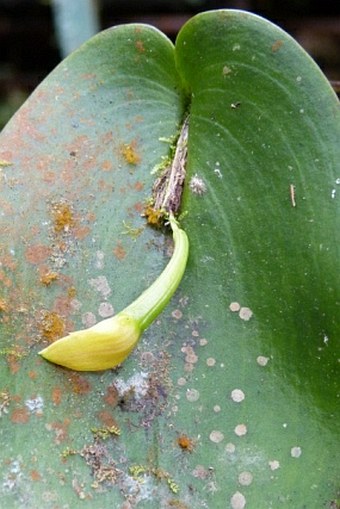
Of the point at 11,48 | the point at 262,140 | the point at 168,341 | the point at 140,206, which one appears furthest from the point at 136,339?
the point at 11,48

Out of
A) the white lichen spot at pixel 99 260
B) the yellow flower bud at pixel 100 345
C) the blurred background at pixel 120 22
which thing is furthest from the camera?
the blurred background at pixel 120 22

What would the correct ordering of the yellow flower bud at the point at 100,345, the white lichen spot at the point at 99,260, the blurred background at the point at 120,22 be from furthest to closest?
the blurred background at the point at 120,22, the white lichen spot at the point at 99,260, the yellow flower bud at the point at 100,345

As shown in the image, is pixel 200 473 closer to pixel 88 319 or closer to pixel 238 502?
pixel 238 502

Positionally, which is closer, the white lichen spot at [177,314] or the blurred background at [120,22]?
the white lichen spot at [177,314]

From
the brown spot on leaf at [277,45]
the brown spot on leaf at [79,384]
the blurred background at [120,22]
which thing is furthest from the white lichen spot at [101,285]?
the blurred background at [120,22]

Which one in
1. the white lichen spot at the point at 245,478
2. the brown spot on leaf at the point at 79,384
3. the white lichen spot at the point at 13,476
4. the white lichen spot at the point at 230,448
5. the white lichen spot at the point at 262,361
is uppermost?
the brown spot on leaf at the point at 79,384

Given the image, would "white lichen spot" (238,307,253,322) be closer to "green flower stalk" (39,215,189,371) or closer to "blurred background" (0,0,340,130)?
"green flower stalk" (39,215,189,371)

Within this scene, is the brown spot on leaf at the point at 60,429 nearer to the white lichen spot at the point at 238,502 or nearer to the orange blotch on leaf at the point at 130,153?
the white lichen spot at the point at 238,502

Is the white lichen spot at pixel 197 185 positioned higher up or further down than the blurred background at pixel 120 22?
higher up
